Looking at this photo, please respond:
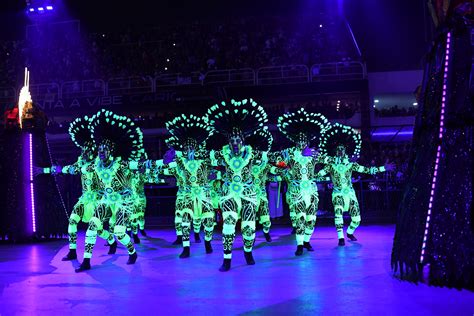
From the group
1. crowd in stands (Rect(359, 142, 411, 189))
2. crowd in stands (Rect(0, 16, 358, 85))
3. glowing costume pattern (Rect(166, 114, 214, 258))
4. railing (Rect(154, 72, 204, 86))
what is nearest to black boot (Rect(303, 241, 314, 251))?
glowing costume pattern (Rect(166, 114, 214, 258))

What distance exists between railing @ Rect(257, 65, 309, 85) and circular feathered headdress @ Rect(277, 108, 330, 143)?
11388 millimetres

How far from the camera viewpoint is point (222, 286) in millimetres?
6395

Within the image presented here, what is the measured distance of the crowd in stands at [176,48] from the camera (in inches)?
882

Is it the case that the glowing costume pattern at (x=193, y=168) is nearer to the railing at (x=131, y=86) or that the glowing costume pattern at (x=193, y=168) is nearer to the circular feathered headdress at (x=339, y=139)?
the circular feathered headdress at (x=339, y=139)

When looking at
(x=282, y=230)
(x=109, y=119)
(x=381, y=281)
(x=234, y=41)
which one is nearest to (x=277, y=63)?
(x=234, y=41)

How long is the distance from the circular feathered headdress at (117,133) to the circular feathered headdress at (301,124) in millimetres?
2480

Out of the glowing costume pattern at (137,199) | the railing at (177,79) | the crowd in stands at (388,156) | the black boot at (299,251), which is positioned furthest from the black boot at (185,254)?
the railing at (177,79)

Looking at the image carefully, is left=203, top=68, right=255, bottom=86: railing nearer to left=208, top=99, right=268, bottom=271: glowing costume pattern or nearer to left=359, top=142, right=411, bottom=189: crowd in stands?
left=359, top=142, right=411, bottom=189: crowd in stands

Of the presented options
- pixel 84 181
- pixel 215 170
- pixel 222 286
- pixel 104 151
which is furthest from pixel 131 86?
pixel 222 286

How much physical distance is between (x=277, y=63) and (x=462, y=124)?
18380mm

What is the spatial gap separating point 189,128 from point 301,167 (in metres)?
2.00

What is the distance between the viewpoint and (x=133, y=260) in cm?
866

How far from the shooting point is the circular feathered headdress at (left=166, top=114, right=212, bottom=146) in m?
9.59

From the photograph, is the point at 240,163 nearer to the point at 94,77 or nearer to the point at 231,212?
the point at 231,212
